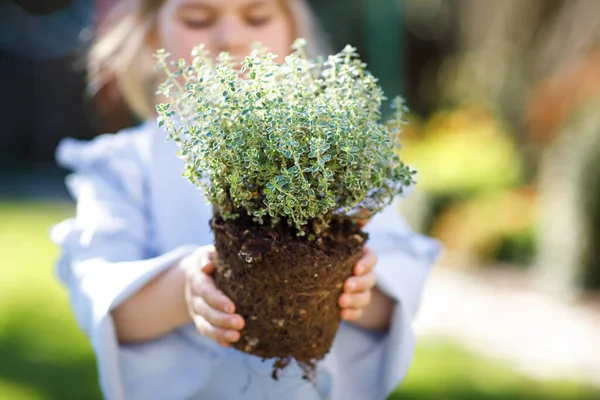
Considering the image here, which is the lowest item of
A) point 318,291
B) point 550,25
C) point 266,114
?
point 318,291

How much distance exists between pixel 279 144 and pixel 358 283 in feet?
1.21

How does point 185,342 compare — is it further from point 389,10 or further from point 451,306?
point 389,10

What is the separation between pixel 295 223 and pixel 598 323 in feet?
13.5

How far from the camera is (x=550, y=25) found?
8.83m

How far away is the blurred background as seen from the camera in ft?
12.7

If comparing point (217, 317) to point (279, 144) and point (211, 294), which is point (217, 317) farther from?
point (279, 144)

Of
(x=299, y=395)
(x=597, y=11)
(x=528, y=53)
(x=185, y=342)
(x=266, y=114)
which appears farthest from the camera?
(x=528, y=53)

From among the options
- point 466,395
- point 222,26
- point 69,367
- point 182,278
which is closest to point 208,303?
point 182,278

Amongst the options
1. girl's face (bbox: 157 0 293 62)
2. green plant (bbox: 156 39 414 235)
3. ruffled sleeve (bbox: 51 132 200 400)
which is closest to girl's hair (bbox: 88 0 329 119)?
girl's face (bbox: 157 0 293 62)

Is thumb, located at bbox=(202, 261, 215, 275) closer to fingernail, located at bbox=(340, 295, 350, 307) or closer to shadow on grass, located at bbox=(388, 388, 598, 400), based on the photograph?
fingernail, located at bbox=(340, 295, 350, 307)

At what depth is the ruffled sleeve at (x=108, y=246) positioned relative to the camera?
157 centimetres

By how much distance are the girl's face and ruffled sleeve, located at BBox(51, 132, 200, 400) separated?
33cm

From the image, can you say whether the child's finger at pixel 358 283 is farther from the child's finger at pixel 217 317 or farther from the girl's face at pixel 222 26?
the girl's face at pixel 222 26

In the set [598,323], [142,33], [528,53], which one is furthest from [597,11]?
[142,33]
